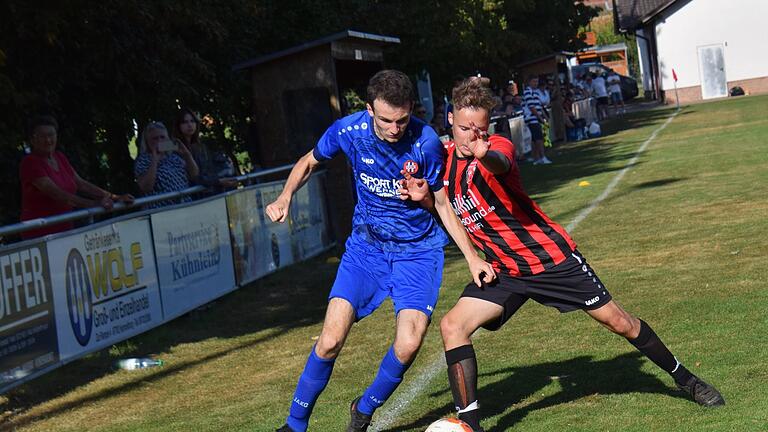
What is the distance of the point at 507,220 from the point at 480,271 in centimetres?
33

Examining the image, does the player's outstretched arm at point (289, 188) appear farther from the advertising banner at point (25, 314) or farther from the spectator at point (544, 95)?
the spectator at point (544, 95)

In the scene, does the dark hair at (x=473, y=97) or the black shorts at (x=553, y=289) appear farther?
the black shorts at (x=553, y=289)

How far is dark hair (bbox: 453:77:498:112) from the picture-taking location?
5723mm

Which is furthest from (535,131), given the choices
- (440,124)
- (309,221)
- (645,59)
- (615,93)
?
(645,59)

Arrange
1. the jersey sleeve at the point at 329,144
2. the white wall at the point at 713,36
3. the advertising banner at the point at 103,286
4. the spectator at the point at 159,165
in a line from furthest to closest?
1. the white wall at the point at 713,36
2. the spectator at the point at 159,165
3. the advertising banner at the point at 103,286
4. the jersey sleeve at the point at 329,144

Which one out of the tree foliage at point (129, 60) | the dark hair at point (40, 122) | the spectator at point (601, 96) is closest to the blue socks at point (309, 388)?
the dark hair at point (40, 122)

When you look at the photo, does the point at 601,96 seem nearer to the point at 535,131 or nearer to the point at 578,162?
the point at 535,131

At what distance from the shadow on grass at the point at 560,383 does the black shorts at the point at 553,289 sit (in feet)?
2.47

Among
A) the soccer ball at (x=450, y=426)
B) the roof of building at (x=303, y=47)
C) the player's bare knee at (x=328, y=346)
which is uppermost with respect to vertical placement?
the roof of building at (x=303, y=47)

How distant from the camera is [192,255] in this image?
1134cm

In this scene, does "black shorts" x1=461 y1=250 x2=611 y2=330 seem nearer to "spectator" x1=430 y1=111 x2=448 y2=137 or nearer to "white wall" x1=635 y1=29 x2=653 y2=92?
"spectator" x1=430 y1=111 x2=448 y2=137

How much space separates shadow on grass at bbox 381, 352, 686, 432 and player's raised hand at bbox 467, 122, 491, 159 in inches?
66.7

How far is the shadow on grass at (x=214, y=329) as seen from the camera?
341 inches

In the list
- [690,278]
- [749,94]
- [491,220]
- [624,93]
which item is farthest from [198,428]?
[624,93]
